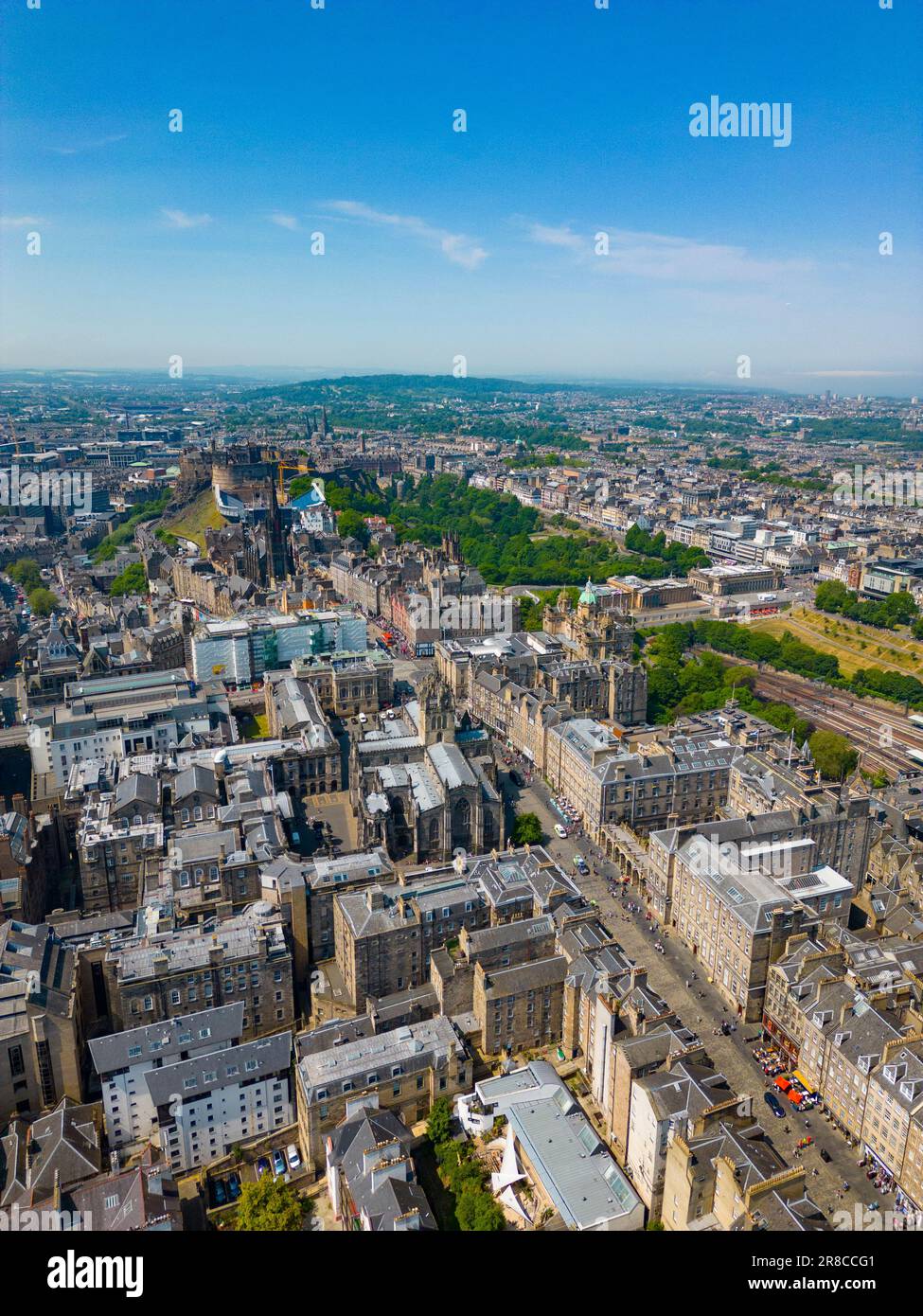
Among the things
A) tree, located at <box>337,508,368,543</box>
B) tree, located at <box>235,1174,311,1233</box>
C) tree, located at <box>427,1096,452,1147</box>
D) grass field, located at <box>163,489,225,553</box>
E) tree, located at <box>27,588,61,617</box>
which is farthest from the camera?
tree, located at <box>337,508,368,543</box>

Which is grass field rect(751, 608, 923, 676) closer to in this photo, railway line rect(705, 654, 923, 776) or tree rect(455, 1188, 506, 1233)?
railway line rect(705, 654, 923, 776)

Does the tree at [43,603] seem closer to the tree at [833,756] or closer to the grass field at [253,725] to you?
the grass field at [253,725]

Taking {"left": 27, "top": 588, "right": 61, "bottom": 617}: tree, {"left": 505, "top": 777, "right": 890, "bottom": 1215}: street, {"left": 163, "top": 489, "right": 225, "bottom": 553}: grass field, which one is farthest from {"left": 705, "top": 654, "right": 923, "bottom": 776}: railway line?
{"left": 27, "top": 588, "right": 61, "bottom": 617}: tree

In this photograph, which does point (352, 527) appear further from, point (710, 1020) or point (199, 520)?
point (710, 1020)

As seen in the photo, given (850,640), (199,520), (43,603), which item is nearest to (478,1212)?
(850,640)

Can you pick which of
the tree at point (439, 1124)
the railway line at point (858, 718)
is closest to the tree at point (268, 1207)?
the tree at point (439, 1124)

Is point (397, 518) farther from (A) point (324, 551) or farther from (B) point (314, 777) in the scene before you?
(B) point (314, 777)

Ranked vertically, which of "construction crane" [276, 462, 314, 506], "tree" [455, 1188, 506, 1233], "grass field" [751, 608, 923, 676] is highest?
"construction crane" [276, 462, 314, 506]

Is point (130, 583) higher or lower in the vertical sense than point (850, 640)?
higher
